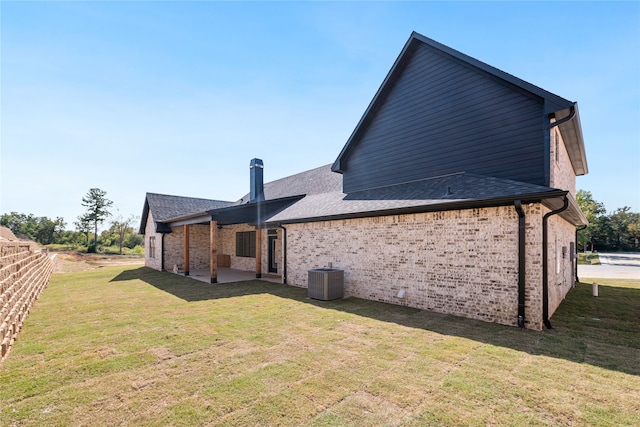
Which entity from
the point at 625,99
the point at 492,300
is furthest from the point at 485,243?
the point at 625,99

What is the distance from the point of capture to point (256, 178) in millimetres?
19391

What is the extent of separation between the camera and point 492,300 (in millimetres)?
6797

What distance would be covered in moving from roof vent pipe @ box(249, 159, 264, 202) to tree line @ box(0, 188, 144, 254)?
3576 cm

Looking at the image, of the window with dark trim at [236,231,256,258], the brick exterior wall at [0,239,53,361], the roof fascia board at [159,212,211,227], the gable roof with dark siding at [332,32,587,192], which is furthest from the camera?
the window with dark trim at [236,231,256,258]

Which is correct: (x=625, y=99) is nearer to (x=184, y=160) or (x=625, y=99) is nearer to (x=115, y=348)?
(x=115, y=348)

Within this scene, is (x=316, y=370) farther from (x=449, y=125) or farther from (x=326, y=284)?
(x=449, y=125)

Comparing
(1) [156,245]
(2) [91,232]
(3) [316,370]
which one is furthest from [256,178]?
(2) [91,232]

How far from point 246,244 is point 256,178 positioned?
179 inches

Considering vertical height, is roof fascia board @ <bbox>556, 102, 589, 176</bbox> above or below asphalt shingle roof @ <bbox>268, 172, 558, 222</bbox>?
above

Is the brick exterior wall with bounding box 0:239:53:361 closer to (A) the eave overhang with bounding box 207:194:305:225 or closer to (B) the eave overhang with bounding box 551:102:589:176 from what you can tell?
(A) the eave overhang with bounding box 207:194:305:225

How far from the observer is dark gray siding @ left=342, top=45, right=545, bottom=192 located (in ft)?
25.7

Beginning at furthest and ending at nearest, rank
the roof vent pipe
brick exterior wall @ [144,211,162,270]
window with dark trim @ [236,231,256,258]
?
1. the roof vent pipe
2. brick exterior wall @ [144,211,162,270]
3. window with dark trim @ [236,231,256,258]

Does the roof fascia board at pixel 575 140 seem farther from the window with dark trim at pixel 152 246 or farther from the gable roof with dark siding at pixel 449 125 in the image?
the window with dark trim at pixel 152 246

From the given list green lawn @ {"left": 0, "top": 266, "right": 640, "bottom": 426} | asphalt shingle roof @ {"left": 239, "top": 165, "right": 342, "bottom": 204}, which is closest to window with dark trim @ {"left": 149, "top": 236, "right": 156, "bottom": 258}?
asphalt shingle roof @ {"left": 239, "top": 165, "right": 342, "bottom": 204}
